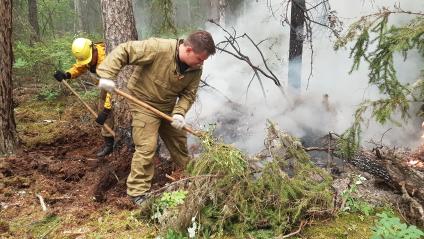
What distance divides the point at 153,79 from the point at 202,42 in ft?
2.73

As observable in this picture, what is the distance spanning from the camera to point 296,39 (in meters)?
8.59

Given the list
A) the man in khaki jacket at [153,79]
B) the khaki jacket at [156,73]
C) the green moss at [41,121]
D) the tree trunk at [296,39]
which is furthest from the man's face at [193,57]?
the tree trunk at [296,39]

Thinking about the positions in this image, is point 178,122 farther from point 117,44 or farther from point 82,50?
point 82,50

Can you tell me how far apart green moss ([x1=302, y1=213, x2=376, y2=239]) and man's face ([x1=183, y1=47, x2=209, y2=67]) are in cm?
203

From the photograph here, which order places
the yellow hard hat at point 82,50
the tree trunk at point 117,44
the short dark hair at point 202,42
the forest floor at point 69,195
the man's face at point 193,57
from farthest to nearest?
1. the yellow hard hat at point 82,50
2. the tree trunk at point 117,44
3. the man's face at point 193,57
4. the short dark hair at point 202,42
5. the forest floor at point 69,195

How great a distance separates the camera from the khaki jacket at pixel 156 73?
4.04 meters

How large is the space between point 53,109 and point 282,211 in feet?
21.9

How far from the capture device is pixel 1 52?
5234mm

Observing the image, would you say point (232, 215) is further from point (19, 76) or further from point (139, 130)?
point (19, 76)

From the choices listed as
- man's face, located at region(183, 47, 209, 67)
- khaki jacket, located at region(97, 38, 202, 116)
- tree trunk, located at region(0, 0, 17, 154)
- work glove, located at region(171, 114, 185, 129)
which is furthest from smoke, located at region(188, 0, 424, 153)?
tree trunk, located at region(0, 0, 17, 154)

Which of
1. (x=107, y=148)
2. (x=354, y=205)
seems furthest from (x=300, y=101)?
(x=354, y=205)

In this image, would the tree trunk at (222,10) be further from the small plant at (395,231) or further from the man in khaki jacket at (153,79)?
the small plant at (395,231)

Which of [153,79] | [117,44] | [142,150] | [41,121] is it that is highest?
[117,44]

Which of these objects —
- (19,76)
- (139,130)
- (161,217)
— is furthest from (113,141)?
(19,76)
